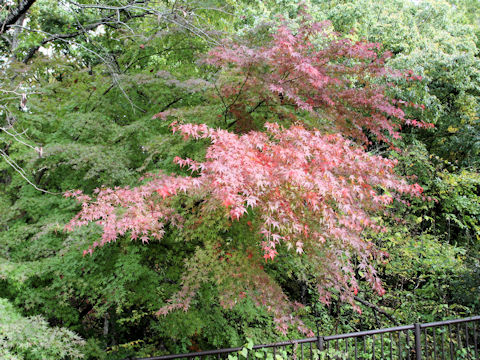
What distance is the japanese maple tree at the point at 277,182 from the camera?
8.46ft

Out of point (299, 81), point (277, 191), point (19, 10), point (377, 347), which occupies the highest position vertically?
point (19, 10)

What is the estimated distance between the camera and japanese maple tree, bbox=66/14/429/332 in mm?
2580

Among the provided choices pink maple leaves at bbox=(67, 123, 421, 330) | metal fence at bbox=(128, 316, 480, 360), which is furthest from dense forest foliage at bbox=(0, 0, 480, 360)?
metal fence at bbox=(128, 316, 480, 360)

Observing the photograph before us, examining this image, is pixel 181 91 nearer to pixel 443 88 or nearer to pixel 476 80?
pixel 443 88

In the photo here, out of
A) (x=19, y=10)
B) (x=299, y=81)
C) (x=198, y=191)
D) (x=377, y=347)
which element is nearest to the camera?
(x=198, y=191)

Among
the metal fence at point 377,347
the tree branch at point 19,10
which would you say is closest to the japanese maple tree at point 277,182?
the metal fence at point 377,347

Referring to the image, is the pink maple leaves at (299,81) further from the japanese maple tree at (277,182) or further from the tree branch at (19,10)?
the tree branch at (19,10)

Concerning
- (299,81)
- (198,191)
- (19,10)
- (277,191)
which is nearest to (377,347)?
(277,191)

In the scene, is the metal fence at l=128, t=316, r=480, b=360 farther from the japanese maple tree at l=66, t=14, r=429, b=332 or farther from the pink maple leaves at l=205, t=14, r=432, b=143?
the pink maple leaves at l=205, t=14, r=432, b=143

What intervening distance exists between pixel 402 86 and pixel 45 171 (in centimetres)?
739

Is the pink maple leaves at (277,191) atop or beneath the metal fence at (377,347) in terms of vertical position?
atop

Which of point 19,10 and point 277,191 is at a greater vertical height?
point 19,10

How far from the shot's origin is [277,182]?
2.53m

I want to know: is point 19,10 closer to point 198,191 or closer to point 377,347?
point 198,191
